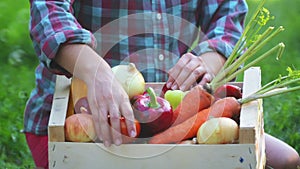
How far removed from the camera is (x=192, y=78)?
2135 millimetres

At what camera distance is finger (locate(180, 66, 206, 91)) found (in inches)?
83.5

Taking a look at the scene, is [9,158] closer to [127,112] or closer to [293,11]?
[127,112]

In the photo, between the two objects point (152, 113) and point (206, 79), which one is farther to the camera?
point (206, 79)

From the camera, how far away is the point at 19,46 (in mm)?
4523

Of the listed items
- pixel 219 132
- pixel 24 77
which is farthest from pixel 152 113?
pixel 24 77

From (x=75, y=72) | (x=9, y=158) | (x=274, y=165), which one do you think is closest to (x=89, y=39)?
(x=75, y=72)

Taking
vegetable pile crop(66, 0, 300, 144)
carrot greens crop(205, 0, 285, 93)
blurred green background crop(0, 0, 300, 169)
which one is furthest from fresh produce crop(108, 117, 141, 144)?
blurred green background crop(0, 0, 300, 169)

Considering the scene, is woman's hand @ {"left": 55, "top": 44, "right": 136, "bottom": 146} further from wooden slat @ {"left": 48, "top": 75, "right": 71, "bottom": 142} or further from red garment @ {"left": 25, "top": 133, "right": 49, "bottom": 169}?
Result: red garment @ {"left": 25, "top": 133, "right": 49, "bottom": 169}

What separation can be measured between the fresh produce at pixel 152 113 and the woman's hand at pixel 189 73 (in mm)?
224

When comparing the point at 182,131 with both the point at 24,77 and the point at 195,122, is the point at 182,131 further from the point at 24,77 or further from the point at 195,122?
the point at 24,77

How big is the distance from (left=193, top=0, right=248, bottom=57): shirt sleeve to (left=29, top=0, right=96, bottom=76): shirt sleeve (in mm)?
464

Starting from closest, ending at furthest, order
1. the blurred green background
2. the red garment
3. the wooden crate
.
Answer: the wooden crate < the red garment < the blurred green background

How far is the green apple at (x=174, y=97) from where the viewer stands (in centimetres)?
199

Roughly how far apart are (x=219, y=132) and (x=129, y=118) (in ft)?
0.72
